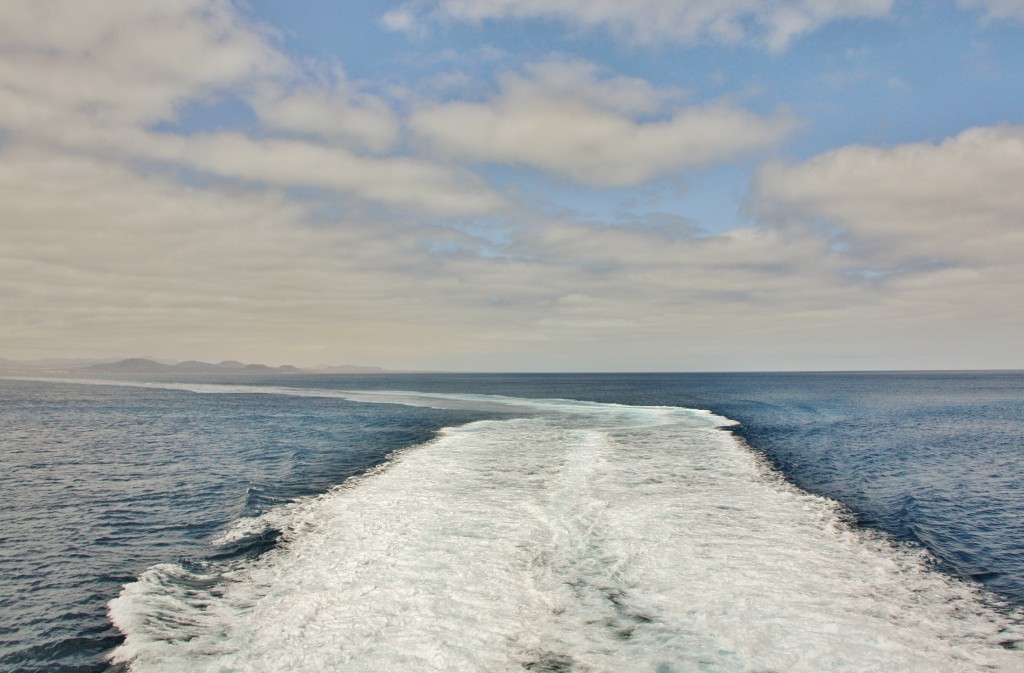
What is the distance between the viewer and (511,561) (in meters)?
15.1

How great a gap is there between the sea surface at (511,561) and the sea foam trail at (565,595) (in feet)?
0.22

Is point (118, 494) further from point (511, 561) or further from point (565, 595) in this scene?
point (565, 595)

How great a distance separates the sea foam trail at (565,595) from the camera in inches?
410

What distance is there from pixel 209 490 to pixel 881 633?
24874 mm

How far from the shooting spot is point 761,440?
138ft

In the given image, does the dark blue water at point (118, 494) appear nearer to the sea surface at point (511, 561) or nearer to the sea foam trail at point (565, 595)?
the sea surface at point (511, 561)

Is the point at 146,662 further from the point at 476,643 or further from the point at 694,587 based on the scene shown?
the point at 694,587

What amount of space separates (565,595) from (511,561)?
245 centimetres

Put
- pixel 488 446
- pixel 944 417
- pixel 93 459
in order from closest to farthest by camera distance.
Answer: pixel 93 459 → pixel 488 446 → pixel 944 417

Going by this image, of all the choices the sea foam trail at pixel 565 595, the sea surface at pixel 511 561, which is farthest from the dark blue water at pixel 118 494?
the sea foam trail at pixel 565 595

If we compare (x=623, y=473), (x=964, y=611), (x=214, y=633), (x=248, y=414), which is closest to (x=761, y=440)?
(x=623, y=473)

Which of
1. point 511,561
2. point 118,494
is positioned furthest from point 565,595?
point 118,494

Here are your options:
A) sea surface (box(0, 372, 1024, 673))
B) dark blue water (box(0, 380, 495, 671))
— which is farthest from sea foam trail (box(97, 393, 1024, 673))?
dark blue water (box(0, 380, 495, 671))

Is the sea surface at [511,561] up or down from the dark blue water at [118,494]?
up
